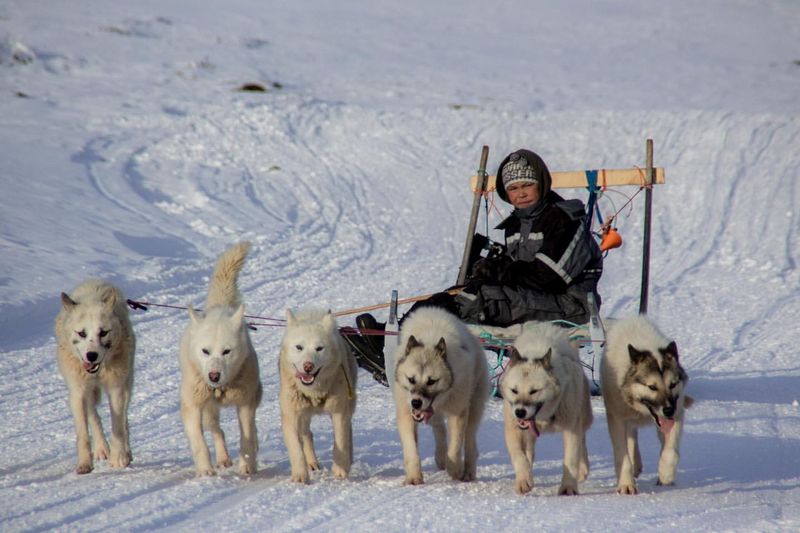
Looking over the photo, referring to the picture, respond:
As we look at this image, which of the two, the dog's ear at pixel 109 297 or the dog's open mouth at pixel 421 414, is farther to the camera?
the dog's ear at pixel 109 297

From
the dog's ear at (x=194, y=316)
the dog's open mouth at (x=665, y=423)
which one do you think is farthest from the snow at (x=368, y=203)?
the dog's ear at (x=194, y=316)

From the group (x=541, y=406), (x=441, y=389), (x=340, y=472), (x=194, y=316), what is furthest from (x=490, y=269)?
(x=194, y=316)

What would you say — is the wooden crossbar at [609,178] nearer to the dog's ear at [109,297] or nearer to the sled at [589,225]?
the sled at [589,225]

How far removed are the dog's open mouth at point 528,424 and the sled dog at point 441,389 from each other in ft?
1.41

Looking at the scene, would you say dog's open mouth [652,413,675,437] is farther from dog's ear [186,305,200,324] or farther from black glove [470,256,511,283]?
dog's ear [186,305,200,324]

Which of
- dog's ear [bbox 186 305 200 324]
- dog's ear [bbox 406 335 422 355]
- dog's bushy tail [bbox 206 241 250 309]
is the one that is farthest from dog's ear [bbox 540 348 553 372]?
dog's bushy tail [bbox 206 241 250 309]

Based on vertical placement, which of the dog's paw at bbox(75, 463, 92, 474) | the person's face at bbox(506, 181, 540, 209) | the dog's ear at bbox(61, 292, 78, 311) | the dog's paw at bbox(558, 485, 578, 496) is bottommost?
the dog's paw at bbox(558, 485, 578, 496)

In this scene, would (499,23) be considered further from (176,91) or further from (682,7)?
(176,91)

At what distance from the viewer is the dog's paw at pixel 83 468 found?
4852 mm

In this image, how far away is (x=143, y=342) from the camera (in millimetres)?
7680

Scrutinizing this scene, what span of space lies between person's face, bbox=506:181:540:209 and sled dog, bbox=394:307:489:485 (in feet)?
5.46

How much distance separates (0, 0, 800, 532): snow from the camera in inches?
181

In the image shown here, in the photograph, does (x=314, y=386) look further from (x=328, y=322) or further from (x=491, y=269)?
(x=491, y=269)

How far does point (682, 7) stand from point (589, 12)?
2.84 meters
